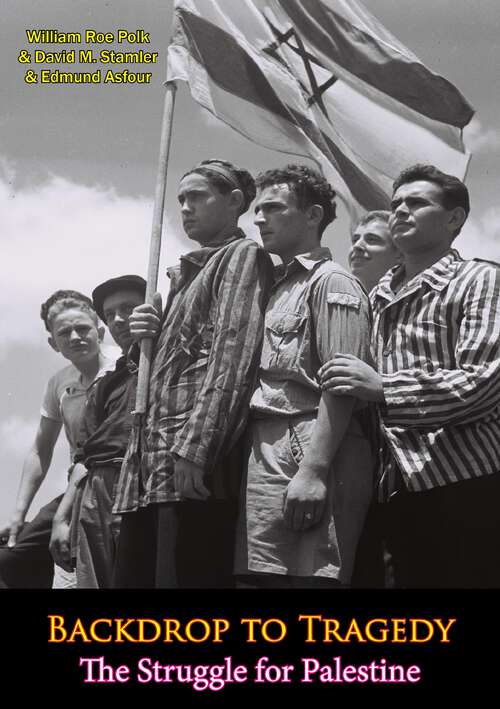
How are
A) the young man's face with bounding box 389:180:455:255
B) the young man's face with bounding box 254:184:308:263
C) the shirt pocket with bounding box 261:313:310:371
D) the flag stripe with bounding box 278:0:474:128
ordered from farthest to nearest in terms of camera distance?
1. the flag stripe with bounding box 278:0:474:128
2. the young man's face with bounding box 254:184:308:263
3. the young man's face with bounding box 389:180:455:255
4. the shirt pocket with bounding box 261:313:310:371

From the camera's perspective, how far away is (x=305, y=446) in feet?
12.7

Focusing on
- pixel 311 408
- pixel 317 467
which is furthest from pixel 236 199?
pixel 317 467

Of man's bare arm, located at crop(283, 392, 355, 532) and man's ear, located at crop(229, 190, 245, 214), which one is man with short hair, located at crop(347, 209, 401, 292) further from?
man's bare arm, located at crop(283, 392, 355, 532)

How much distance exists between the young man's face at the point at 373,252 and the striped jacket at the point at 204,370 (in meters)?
1.15

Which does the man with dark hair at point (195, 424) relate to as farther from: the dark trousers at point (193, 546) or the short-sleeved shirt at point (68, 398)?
the short-sleeved shirt at point (68, 398)

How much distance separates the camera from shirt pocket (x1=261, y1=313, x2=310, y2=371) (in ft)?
13.3

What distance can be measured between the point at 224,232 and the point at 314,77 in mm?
1591

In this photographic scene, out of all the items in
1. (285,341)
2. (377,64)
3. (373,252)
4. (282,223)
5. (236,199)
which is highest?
(377,64)

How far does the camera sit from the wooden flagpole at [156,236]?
4320 millimetres

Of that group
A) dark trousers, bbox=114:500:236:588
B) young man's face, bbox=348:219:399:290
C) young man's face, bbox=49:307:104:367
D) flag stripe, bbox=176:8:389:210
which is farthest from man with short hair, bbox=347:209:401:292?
dark trousers, bbox=114:500:236:588

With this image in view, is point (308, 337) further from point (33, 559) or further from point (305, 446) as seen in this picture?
point (33, 559)

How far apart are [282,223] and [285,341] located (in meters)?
0.63

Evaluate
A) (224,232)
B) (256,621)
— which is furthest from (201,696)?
(224,232)

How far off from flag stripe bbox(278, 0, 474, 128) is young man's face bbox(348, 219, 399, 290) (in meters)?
0.88
